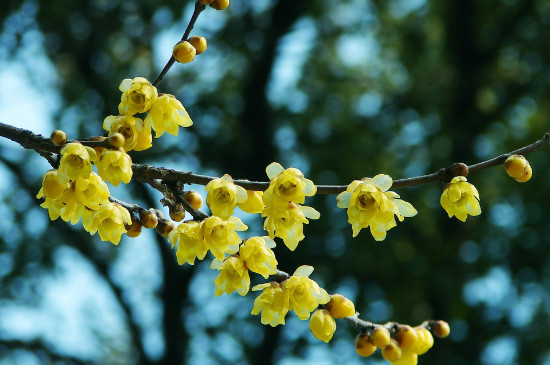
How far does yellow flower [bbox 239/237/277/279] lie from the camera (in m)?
1.88

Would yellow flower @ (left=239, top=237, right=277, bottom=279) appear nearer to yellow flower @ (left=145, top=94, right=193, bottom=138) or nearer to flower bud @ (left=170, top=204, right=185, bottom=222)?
flower bud @ (left=170, top=204, right=185, bottom=222)

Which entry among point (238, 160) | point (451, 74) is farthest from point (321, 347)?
point (451, 74)

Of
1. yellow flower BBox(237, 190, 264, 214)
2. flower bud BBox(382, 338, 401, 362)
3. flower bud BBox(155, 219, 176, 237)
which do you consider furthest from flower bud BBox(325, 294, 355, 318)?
flower bud BBox(155, 219, 176, 237)

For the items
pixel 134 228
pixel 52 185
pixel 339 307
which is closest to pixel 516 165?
pixel 339 307

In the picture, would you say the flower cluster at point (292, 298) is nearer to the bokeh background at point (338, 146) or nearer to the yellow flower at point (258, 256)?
the yellow flower at point (258, 256)

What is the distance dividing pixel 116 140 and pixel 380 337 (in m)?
1.14

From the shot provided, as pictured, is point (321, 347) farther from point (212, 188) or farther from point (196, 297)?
point (212, 188)

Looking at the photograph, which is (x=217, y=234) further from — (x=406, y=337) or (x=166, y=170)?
(x=406, y=337)

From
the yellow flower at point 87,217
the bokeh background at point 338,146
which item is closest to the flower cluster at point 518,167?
the yellow flower at point 87,217

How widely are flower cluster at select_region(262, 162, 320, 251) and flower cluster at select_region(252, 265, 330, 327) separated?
22 cm

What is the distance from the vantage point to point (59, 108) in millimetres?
9289

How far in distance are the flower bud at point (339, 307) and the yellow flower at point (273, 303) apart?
0.58ft

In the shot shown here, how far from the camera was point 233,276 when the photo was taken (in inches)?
76.6

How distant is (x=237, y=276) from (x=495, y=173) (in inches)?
319
